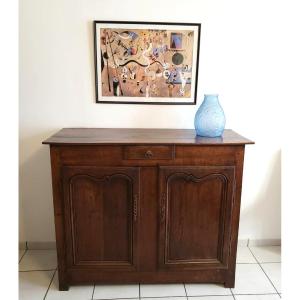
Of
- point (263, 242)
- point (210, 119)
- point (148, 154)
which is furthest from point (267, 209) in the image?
point (148, 154)

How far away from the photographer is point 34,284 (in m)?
1.78

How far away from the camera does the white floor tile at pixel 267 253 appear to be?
206cm

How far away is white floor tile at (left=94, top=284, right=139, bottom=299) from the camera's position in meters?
1.68

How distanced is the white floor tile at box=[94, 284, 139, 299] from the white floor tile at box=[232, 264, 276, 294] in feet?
2.12

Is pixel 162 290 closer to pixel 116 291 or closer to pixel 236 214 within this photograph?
pixel 116 291

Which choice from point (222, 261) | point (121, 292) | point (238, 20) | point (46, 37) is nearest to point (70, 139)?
point (46, 37)

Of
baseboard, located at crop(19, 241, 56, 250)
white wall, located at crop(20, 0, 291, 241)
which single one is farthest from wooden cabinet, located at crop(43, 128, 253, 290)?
baseboard, located at crop(19, 241, 56, 250)

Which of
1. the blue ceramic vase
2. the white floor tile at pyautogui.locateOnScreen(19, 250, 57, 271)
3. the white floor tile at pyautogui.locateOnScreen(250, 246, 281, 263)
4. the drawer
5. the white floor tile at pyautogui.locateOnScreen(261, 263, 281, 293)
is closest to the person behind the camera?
the drawer

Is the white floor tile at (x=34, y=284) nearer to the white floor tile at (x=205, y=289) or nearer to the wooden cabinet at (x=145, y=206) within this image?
the wooden cabinet at (x=145, y=206)

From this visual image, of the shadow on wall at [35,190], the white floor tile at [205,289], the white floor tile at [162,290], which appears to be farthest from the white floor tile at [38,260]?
the white floor tile at [205,289]

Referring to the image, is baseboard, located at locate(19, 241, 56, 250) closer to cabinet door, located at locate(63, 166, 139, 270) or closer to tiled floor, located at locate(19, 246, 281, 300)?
tiled floor, located at locate(19, 246, 281, 300)

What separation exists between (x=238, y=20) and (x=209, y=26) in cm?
20

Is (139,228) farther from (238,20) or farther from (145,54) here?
(238,20)

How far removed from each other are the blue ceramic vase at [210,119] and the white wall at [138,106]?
0.26 metres
